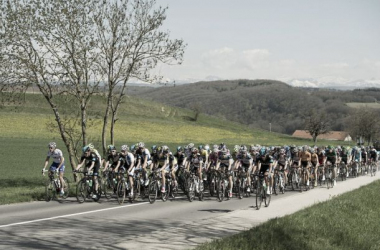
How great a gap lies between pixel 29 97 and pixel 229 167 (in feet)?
257

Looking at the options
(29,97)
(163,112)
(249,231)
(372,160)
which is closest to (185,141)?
(29,97)

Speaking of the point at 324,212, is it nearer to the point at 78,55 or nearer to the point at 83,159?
the point at 83,159

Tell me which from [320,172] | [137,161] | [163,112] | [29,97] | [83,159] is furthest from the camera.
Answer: [163,112]

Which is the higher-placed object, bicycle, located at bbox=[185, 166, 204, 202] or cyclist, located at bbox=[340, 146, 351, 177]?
cyclist, located at bbox=[340, 146, 351, 177]

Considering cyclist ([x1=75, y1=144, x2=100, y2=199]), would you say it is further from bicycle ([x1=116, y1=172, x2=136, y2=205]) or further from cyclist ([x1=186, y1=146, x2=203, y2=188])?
cyclist ([x1=186, y1=146, x2=203, y2=188])

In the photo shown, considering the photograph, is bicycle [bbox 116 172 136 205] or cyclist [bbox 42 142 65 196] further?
cyclist [bbox 42 142 65 196]

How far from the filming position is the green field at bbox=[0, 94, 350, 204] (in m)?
25.9

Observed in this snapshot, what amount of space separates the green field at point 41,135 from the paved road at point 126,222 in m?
3.09

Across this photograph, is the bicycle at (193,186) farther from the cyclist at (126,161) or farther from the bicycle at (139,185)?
the cyclist at (126,161)

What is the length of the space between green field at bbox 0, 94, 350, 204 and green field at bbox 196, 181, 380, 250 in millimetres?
9132

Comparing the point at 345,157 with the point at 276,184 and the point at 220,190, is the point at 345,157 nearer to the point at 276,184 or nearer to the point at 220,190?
the point at 276,184

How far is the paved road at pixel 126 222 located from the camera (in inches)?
427

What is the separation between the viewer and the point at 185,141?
241 feet

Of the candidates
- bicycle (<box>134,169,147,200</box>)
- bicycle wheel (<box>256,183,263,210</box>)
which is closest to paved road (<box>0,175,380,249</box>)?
bicycle wheel (<box>256,183,263,210</box>)
